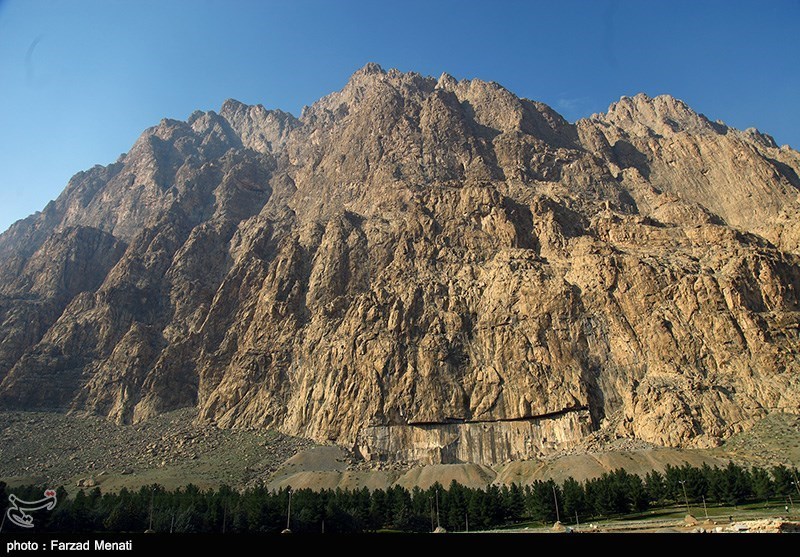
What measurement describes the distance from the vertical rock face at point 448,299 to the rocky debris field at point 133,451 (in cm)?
593

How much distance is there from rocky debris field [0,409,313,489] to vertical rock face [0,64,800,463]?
233 inches

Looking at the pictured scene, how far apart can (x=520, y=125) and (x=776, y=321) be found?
116767 mm

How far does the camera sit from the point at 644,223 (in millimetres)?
133500

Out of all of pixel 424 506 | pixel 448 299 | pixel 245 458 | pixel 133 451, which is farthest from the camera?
pixel 448 299

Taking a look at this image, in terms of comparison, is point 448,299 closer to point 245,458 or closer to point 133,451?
point 245,458

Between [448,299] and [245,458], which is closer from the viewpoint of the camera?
[245,458]

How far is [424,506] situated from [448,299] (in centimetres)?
6109

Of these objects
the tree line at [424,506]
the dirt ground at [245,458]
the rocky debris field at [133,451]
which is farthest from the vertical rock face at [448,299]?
the tree line at [424,506]

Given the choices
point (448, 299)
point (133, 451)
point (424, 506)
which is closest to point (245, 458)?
point (133, 451)

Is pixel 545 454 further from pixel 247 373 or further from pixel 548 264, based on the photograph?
pixel 247 373

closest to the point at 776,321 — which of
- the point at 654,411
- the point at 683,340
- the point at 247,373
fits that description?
the point at 683,340

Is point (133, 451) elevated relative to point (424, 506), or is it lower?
elevated

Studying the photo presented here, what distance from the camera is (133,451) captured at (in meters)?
112

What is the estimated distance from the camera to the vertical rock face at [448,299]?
106 meters
